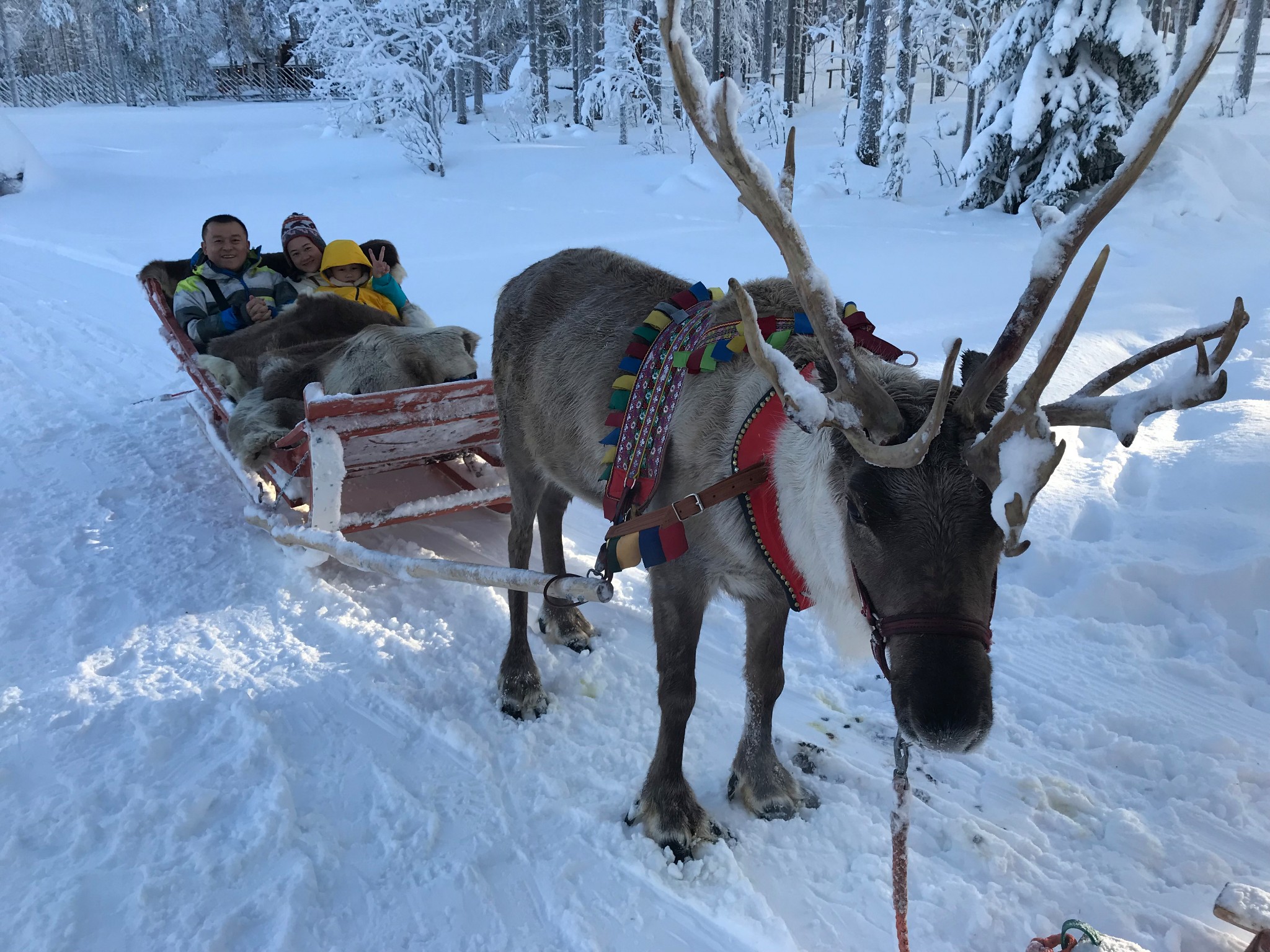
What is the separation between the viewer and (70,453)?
5633 mm

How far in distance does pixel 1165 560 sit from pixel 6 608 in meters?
5.59

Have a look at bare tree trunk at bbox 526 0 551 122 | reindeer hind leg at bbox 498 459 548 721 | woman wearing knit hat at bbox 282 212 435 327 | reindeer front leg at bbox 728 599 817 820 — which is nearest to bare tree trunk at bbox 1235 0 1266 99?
bare tree trunk at bbox 526 0 551 122

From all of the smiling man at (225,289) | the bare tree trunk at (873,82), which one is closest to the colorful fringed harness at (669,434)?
the smiling man at (225,289)

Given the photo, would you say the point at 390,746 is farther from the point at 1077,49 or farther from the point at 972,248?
the point at 1077,49

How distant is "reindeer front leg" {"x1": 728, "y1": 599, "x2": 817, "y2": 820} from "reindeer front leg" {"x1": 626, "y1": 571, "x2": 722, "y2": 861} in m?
0.21

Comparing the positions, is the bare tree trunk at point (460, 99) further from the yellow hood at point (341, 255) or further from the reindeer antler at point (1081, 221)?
the reindeer antler at point (1081, 221)

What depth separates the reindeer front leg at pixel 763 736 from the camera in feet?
9.34

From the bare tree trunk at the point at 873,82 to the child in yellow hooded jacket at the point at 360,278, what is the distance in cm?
1360

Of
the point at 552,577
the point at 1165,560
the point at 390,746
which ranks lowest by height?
the point at 390,746

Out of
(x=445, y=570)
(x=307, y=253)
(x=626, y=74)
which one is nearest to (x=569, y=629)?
(x=445, y=570)

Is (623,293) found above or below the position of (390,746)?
above

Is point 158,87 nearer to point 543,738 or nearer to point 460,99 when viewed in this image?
point 460,99

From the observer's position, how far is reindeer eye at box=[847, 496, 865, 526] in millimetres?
1900

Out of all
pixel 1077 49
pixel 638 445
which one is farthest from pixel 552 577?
pixel 1077 49
